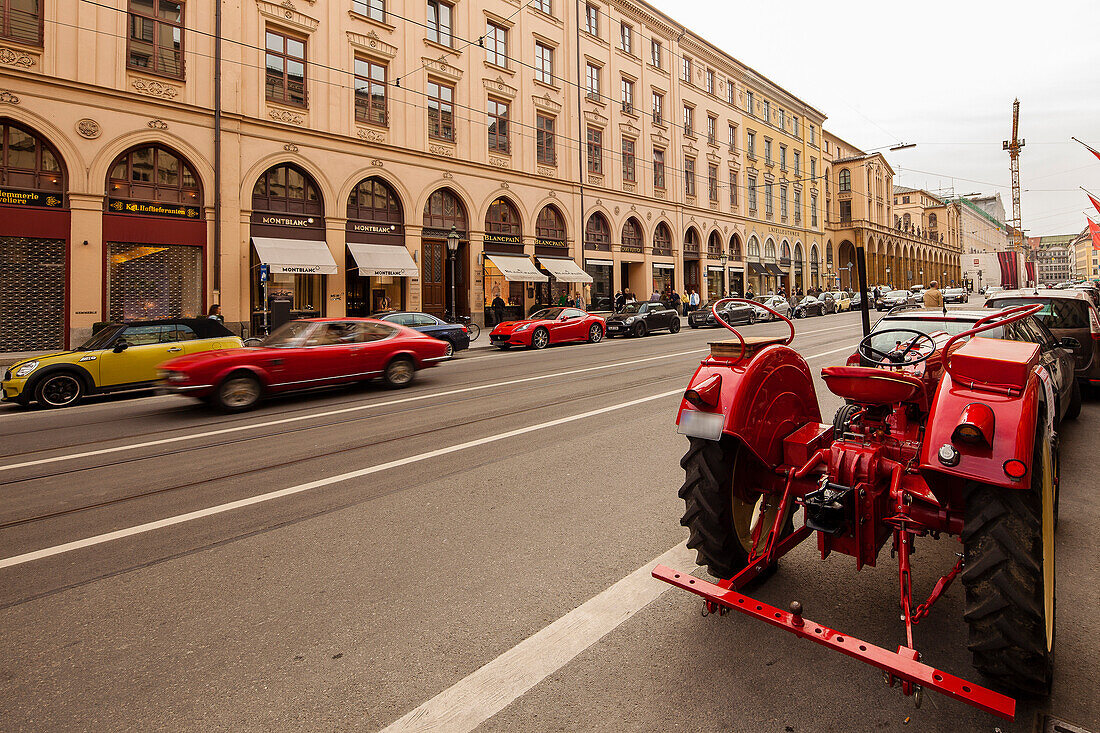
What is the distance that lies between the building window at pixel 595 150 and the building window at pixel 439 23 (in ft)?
33.0

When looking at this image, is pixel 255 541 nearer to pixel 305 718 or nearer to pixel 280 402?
pixel 305 718

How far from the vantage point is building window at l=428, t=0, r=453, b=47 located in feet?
86.0

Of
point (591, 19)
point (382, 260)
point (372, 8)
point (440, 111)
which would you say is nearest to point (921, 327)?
point (382, 260)

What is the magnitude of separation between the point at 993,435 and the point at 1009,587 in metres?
0.58

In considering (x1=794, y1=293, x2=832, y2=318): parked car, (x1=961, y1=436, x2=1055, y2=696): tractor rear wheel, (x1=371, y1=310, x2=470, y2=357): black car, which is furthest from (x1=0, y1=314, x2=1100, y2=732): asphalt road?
(x1=794, y1=293, x2=832, y2=318): parked car

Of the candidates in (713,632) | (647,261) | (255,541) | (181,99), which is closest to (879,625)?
(713,632)

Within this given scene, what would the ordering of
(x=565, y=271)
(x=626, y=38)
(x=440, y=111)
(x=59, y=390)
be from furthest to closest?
1. (x=626, y=38)
2. (x=565, y=271)
3. (x=440, y=111)
4. (x=59, y=390)

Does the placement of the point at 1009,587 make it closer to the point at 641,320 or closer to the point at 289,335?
the point at 289,335

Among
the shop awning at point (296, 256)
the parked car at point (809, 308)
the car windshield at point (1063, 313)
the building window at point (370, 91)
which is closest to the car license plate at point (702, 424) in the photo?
the car windshield at point (1063, 313)

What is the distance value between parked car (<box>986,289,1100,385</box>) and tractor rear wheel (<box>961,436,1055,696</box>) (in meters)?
7.72

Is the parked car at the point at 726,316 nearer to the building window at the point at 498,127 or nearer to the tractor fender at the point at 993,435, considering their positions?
the building window at the point at 498,127

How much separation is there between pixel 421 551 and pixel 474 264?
24529 mm

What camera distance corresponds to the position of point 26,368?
10.4 metres

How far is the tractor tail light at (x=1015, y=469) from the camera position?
2.23 metres
